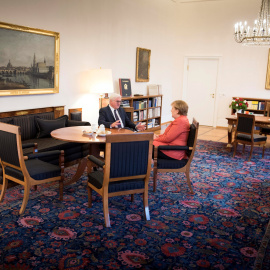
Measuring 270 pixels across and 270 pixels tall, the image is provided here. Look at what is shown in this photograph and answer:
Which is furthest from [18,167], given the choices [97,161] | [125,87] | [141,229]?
[125,87]

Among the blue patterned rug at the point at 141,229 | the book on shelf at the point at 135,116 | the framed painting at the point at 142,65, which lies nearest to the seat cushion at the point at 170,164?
the blue patterned rug at the point at 141,229

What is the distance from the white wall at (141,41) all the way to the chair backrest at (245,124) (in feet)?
10.3

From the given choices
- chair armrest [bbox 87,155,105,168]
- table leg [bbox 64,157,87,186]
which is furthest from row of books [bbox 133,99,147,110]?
chair armrest [bbox 87,155,105,168]

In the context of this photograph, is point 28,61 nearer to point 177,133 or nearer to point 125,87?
point 177,133

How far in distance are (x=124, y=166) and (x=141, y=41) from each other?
635 centimetres

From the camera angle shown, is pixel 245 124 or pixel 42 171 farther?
pixel 245 124

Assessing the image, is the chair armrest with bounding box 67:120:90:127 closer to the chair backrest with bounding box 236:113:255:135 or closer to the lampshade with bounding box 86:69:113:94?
the lampshade with bounding box 86:69:113:94

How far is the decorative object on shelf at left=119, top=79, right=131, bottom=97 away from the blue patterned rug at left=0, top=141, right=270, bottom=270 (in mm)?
3683

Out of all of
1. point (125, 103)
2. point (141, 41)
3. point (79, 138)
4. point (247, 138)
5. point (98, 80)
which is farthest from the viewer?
point (141, 41)

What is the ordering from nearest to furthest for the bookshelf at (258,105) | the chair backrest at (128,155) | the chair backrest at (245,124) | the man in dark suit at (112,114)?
the chair backrest at (128,155) → the man in dark suit at (112,114) → the chair backrest at (245,124) → the bookshelf at (258,105)

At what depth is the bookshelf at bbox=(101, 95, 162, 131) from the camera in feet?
27.7

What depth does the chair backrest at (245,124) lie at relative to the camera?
673 cm

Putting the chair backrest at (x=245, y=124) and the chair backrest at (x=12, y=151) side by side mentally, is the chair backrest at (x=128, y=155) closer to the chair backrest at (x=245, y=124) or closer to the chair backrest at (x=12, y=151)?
the chair backrest at (x=12, y=151)

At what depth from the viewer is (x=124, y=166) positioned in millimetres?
3473
